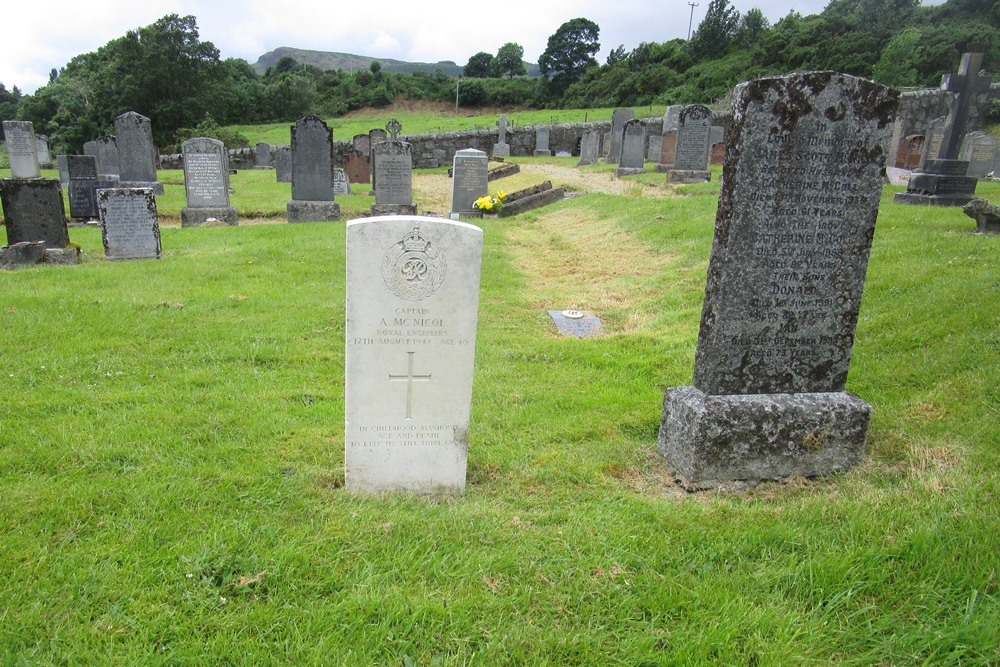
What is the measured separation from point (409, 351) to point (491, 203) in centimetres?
1282

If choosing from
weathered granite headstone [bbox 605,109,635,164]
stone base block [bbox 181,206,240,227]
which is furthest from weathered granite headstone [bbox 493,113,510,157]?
stone base block [bbox 181,206,240,227]

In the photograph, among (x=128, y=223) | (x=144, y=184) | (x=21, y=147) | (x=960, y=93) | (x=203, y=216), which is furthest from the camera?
(x=21, y=147)

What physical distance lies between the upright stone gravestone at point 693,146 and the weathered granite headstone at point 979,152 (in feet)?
30.4

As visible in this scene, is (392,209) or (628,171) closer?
(392,209)

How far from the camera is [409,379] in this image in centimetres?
342

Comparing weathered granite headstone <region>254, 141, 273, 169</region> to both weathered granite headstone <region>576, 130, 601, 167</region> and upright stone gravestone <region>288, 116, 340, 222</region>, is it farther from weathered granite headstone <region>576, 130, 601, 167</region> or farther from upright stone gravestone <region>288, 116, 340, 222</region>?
upright stone gravestone <region>288, 116, 340, 222</region>

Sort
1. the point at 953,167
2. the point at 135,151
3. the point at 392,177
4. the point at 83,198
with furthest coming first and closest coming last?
1. the point at 135,151
2. the point at 392,177
3. the point at 83,198
4. the point at 953,167

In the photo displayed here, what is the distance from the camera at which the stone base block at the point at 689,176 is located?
17.5 m

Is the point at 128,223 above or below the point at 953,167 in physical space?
below

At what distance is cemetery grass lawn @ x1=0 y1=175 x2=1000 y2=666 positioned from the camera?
229 centimetres

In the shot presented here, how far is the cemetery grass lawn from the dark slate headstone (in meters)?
4.22

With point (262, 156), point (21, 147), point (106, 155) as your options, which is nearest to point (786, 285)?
point (106, 155)

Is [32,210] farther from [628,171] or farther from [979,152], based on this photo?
[979,152]

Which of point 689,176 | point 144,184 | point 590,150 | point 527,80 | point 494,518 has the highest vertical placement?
point 527,80
